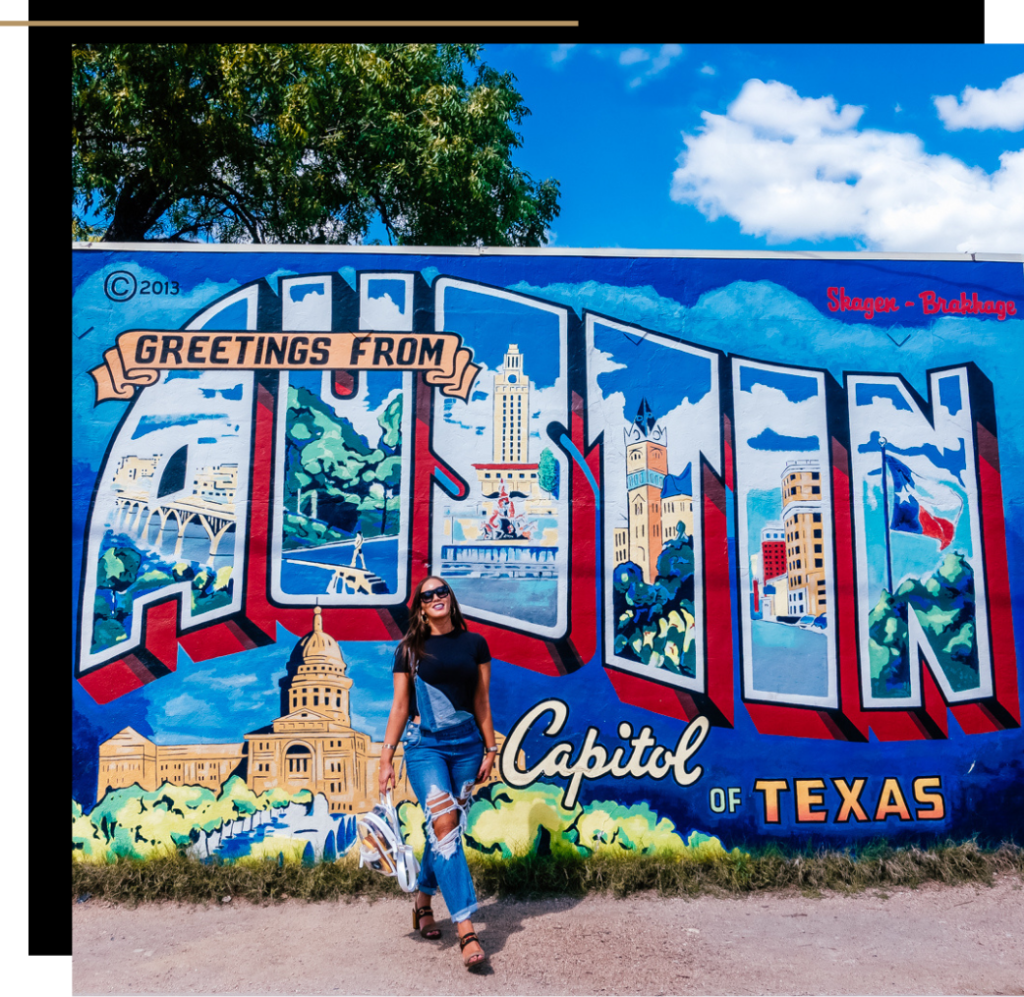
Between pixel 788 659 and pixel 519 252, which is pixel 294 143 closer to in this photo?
pixel 519 252

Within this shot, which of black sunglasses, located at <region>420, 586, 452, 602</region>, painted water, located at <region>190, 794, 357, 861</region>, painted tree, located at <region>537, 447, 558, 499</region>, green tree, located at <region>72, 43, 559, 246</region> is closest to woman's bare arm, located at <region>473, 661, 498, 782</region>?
black sunglasses, located at <region>420, 586, 452, 602</region>

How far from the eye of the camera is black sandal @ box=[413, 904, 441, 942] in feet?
A: 13.1

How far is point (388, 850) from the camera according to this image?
13.4ft

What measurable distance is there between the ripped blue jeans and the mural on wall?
0.95m

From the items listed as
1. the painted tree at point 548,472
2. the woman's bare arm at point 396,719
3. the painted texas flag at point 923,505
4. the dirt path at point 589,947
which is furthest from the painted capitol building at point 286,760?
the painted texas flag at point 923,505

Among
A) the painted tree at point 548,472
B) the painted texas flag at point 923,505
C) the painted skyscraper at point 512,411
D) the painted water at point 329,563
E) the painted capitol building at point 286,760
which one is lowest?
the painted capitol building at point 286,760

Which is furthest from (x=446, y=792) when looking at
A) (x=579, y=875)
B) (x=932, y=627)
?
(x=932, y=627)

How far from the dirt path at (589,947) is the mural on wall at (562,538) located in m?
0.47

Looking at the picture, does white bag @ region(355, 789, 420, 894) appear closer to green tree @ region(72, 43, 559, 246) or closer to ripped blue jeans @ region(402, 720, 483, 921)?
ripped blue jeans @ region(402, 720, 483, 921)

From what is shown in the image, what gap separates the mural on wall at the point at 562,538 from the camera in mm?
4879

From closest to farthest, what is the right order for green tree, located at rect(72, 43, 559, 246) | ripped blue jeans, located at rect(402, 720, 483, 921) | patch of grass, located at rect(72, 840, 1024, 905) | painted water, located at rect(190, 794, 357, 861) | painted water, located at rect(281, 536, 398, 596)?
1. ripped blue jeans, located at rect(402, 720, 483, 921)
2. patch of grass, located at rect(72, 840, 1024, 905)
3. painted water, located at rect(190, 794, 357, 861)
4. painted water, located at rect(281, 536, 398, 596)
5. green tree, located at rect(72, 43, 559, 246)

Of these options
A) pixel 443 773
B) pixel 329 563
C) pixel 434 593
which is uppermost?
pixel 329 563

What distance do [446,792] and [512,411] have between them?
247cm

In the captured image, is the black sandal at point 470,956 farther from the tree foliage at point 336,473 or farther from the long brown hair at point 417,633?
the tree foliage at point 336,473
